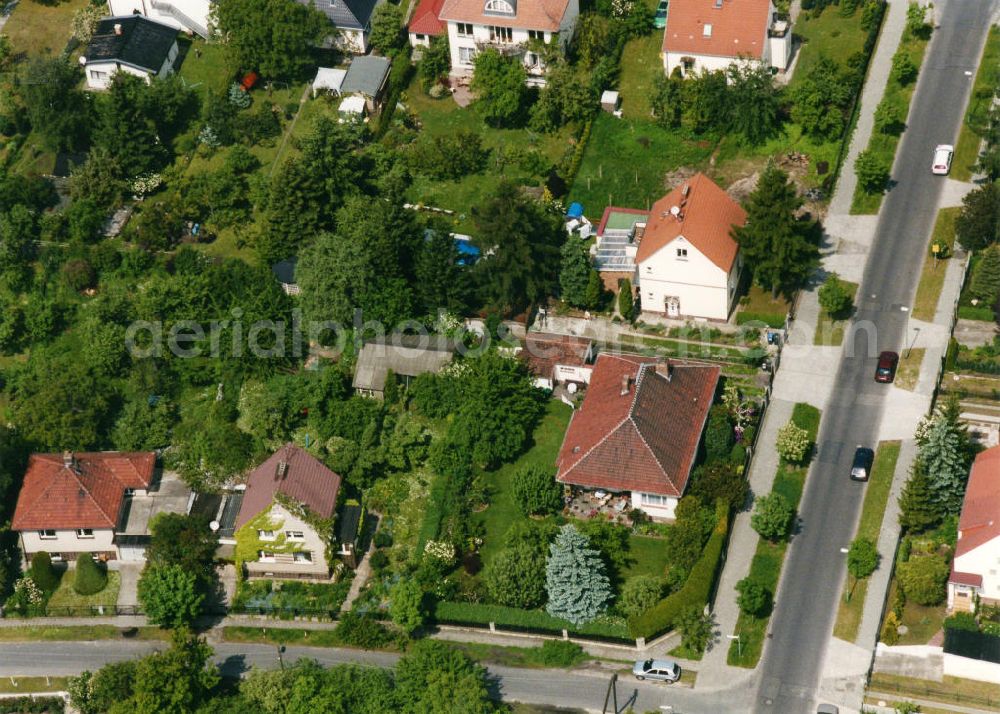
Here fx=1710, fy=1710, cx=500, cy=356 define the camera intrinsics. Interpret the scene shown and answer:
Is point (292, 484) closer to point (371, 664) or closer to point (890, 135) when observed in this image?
point (371, 664)

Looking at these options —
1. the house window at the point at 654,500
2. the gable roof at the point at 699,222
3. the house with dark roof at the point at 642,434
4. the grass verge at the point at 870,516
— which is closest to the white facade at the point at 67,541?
the house with dark roof at the point at 642,434

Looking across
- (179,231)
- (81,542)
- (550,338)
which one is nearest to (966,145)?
(550,338)

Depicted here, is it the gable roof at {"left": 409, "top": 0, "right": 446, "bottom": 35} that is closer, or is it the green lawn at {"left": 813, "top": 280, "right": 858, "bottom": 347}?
the green lawn at {"left": 813, "top": 280, "right": 858, "bottom": 347}

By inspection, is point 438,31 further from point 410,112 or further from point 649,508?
point 649,508

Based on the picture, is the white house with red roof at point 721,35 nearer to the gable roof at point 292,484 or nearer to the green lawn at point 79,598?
the gable roof at point 292,484

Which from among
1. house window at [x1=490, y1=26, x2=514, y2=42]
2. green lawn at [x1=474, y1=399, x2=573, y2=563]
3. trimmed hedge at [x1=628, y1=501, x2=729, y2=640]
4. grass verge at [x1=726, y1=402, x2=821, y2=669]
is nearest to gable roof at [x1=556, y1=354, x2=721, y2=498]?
green lawn at [x1=474, y1=399, x2=573, y2=563]

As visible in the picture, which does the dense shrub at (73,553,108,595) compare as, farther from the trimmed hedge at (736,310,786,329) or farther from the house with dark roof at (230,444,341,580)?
the trimmed hedge at (736,310,786,329)
